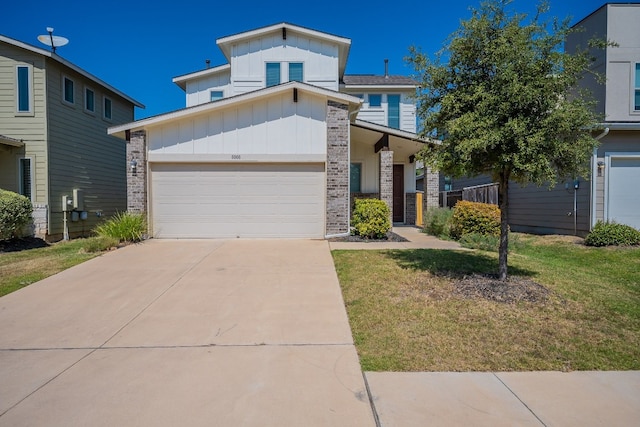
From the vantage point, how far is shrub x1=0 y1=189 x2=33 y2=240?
10203mm

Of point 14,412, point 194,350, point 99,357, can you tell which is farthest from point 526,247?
point 14,412

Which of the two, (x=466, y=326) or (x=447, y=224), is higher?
(x=447, y=224)

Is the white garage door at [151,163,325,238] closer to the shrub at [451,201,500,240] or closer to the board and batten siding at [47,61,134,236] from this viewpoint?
the shrub at [451,201,500,240]

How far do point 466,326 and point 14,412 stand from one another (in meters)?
4.56

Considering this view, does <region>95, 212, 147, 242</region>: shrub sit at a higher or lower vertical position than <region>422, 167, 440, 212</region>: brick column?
lower

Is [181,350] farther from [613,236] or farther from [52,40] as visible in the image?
[52,40]

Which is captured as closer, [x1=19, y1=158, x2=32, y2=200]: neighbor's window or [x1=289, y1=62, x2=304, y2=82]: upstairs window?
[x1=19, y1=158, x2=32, y2=200]: neighbor's window

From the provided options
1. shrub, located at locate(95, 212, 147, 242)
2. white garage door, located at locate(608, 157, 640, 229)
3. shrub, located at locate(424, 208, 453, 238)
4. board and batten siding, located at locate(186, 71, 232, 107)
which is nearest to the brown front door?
shrub, located at locate(424, 208, 453, 238)

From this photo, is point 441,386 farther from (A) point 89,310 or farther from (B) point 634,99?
(B) point 634,99

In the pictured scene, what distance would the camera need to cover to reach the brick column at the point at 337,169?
1066cm

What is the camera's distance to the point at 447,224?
11.9 meters

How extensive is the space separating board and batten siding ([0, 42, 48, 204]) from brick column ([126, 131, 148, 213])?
13.2 ft

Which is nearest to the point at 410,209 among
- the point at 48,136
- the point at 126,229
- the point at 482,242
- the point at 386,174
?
the point at 386,174

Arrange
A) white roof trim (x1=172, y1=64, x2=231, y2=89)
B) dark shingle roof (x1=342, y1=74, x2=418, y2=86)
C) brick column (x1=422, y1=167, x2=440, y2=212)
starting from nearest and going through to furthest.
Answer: brick column (x1=422, y1=167, x2=440, y2=212) → white roof trim (x1=172, y1=64, x2=231, y2=89) → dark shingle roof (x1=342, y1=74, x2=418, y2=86)
